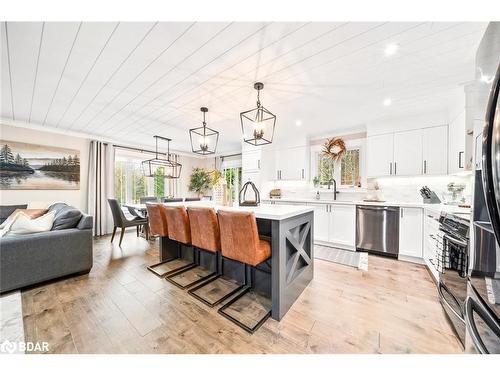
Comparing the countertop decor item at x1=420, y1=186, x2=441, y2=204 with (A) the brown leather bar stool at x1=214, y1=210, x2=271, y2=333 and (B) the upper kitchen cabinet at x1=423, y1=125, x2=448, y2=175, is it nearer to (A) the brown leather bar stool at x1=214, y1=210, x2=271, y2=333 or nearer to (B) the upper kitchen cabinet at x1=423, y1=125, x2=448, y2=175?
(B) the upper kitchen cabinet at x1=423, y1=125, x2=448, y2=175

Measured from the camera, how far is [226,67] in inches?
76.9

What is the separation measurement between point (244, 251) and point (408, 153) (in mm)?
3334

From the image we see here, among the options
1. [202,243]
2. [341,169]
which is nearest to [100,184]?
[202,243]

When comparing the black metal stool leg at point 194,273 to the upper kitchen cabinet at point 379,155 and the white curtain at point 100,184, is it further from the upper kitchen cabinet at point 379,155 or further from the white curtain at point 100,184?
the white curtain at point 100,184

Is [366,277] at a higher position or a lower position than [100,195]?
lower

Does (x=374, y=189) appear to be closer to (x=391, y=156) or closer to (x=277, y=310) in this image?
(x=391, y=156)

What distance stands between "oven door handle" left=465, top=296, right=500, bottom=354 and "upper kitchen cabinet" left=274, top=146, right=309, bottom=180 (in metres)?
3.68

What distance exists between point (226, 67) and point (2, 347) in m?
2.87

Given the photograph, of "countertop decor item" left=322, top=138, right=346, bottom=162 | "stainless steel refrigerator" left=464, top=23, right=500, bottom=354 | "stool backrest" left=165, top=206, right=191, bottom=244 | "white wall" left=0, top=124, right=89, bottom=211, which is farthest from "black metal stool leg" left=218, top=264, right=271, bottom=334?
"white wall" left=0, top=124, right=89, bottom=211

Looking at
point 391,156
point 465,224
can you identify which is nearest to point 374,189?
point 391,156

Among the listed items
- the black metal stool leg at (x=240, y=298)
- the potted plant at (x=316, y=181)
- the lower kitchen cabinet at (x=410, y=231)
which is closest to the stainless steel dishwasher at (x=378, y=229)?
the lower kitchen cabinet at (x=410, y=231)

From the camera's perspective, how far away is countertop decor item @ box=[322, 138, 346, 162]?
4109mm

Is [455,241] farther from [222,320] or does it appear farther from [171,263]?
[171,263]
